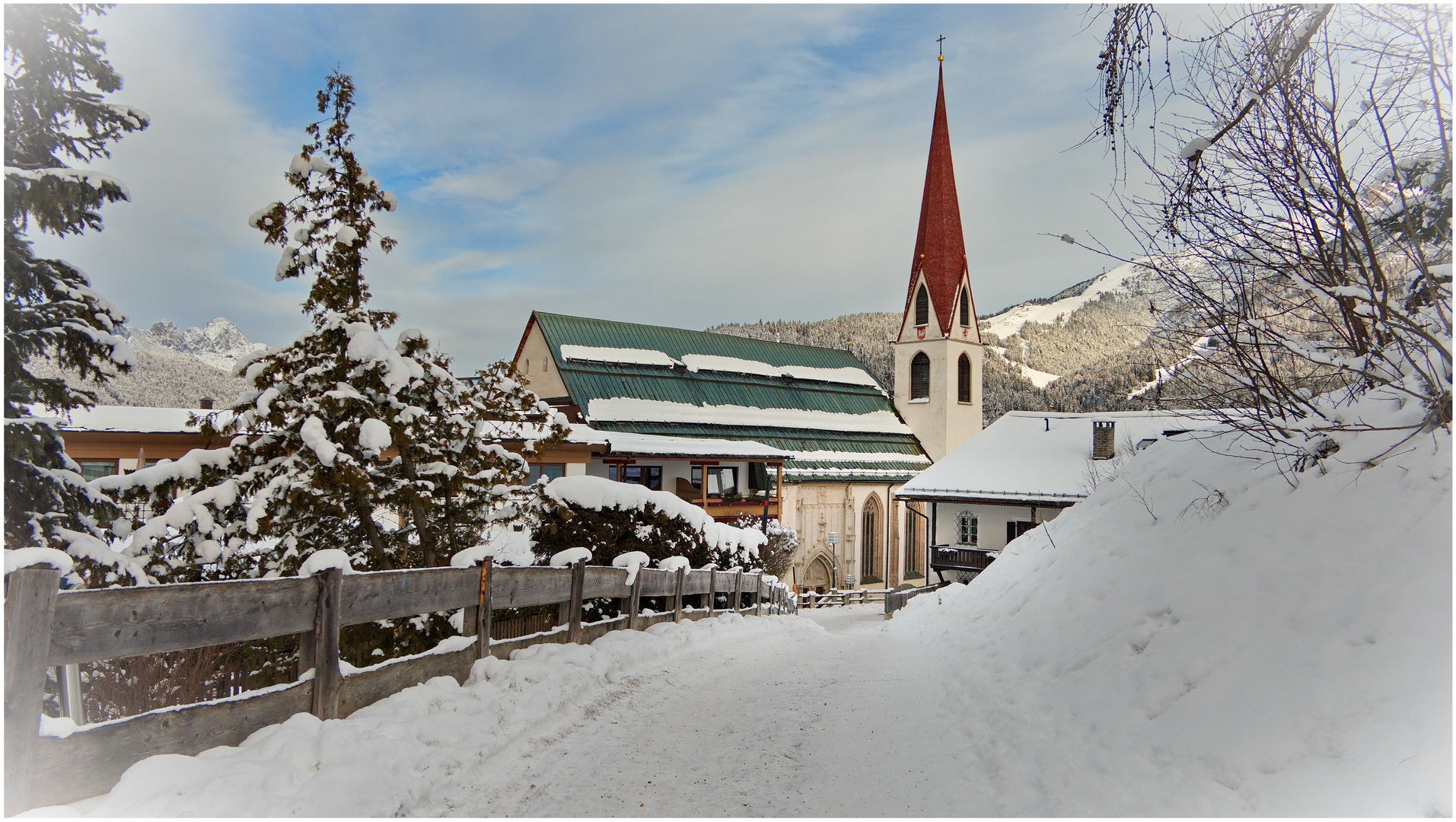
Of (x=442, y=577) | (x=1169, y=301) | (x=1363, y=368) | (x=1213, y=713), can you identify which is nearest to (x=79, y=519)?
(x=442, y=577)

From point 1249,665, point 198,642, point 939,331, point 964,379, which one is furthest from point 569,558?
point 964,379

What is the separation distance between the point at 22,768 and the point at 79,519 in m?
5.63

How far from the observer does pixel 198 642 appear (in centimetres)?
385

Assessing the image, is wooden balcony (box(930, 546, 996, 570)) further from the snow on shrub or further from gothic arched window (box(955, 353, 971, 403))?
gothic arched window (box(955, 353, 971, 403))

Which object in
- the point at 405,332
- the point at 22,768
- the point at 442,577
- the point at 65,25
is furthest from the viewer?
the point at 405,332

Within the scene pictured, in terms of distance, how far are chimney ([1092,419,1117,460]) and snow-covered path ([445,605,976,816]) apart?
74.1ft

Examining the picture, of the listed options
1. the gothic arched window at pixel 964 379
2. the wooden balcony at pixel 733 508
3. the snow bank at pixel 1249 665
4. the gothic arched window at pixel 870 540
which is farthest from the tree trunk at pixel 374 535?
the gothic arched window at pixel 964 379

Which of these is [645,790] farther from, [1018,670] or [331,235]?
[331,235]

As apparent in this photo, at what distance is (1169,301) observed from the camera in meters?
6.40

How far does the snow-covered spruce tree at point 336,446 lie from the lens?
8344mm

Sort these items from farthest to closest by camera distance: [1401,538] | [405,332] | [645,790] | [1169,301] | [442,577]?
[405,332]
[1169,301]
[442,577]
[1401,538]
[645,790]

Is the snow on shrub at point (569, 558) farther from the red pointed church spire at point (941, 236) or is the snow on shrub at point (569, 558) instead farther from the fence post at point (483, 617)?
the red pointed church spire at point (941, 236)

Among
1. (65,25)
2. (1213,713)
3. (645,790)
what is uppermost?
(65,25)

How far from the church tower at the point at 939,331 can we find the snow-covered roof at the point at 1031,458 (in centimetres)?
1575
